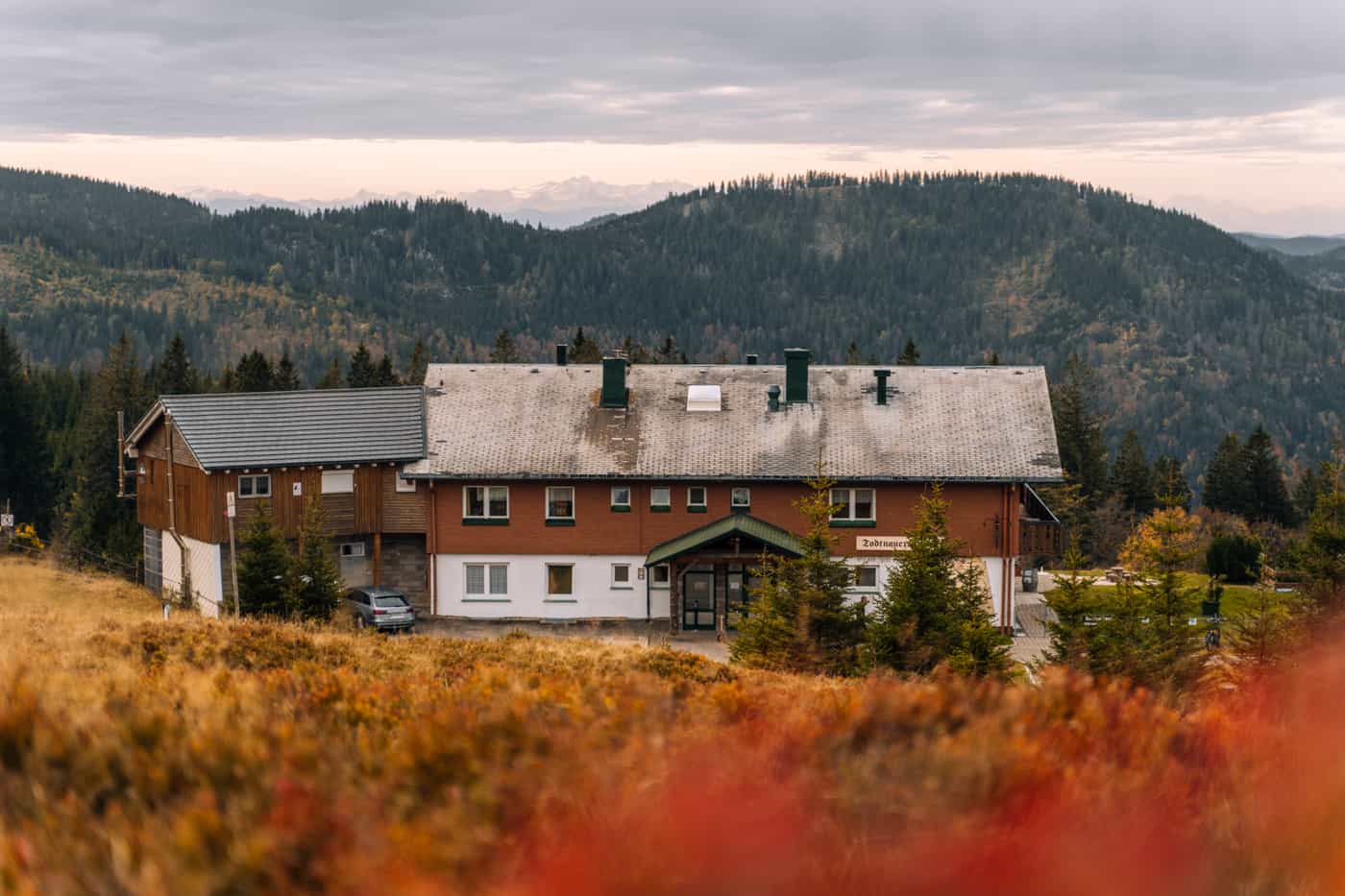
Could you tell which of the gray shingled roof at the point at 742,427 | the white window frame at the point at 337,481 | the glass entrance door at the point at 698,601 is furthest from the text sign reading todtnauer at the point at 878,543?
the white window frame at the point at 337,481

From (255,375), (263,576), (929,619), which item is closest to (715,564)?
(263,576)

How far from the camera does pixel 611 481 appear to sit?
3938 cm

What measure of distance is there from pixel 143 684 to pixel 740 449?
1137 inches

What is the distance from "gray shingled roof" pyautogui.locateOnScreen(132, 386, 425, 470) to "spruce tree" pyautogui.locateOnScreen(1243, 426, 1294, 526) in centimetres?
6099

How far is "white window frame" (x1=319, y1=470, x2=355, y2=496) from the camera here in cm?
3928

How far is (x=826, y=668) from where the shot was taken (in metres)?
25.2

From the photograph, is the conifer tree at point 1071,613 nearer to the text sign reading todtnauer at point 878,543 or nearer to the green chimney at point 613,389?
the text sign reading todtnauer at point 878,543

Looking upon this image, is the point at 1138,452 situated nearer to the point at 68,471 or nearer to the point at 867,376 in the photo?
the point at 867,376

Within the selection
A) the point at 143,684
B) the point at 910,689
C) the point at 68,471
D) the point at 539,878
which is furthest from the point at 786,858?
the point at 68,471

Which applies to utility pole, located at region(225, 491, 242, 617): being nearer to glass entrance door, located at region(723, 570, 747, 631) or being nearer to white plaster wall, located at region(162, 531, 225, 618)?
white plaster wall, located at region(162, 531, 225, 618)

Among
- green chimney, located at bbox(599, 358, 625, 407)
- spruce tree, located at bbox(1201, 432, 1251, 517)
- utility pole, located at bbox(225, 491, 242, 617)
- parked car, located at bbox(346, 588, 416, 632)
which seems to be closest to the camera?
utility pole, located at bbox(225, 491, 242, 617)

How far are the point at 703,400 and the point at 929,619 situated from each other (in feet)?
58.7

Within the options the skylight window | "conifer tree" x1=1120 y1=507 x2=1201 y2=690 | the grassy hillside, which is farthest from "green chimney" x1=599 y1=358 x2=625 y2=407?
the grassy hillside

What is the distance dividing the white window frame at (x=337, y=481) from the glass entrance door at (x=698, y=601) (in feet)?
33.9
